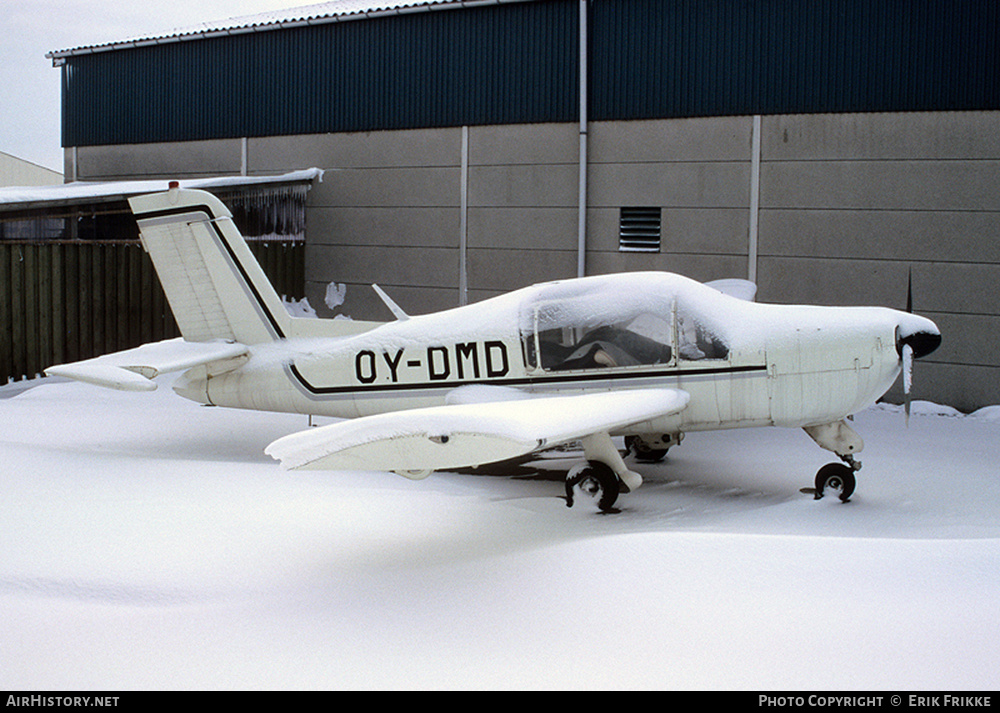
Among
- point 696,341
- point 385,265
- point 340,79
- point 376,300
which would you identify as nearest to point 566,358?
point 696,341

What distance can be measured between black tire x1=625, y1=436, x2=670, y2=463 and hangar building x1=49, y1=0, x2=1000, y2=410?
3782 mm

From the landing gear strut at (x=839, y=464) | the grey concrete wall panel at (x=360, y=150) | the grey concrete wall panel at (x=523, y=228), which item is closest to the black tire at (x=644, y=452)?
the landing gear strut at (x=839, y=464)

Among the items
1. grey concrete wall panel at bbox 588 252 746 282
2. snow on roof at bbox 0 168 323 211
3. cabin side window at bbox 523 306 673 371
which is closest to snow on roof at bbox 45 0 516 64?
snow on roof at bbox 0 168 323 211

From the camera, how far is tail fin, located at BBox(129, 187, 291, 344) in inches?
332

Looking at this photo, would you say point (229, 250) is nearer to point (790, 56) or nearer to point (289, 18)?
point (790, 56)

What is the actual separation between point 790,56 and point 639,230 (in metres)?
3.03

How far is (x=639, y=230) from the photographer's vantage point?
41.9 feet

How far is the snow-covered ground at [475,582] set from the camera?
3420 mm

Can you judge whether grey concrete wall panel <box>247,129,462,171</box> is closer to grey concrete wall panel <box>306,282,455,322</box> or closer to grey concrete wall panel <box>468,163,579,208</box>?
grey concrete wall panel <box>468,163,579,208</box>

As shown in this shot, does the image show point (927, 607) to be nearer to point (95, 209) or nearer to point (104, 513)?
point (104, 513)

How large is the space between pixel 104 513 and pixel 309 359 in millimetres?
2589

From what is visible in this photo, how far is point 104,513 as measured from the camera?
5793 mm

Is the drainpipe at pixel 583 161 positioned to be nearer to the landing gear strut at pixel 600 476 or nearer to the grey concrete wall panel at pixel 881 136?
the grey concrete wall panel at pixel 881 136

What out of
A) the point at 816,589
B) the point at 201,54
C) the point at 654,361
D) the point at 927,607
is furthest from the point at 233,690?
the point at 201,54
